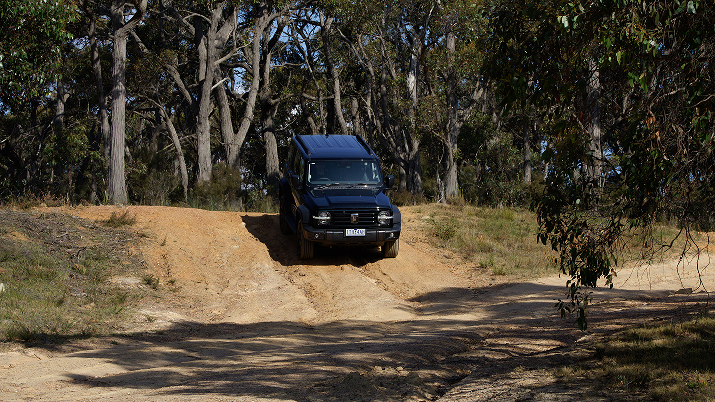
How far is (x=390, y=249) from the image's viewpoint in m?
12.9

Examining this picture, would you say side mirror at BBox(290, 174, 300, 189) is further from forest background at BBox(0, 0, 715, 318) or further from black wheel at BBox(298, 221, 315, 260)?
forest background at BBox(0, 0, 715, 318)

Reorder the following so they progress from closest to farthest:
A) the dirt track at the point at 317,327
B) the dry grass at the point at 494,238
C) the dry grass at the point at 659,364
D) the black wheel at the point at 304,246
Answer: the dry grass at the point at 659,364, the dirt track at the point at 317,327, the black wheel at the point at 304,246, the dry grass at the point at 494,238

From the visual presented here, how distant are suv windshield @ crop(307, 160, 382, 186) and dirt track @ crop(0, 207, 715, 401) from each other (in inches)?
66.2

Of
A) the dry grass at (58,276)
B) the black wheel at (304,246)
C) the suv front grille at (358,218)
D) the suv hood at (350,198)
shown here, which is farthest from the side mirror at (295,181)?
the dry grass at (58,276)

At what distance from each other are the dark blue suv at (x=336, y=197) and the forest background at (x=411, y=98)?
369 cm

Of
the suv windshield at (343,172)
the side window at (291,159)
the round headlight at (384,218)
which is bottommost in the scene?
the round headlight at (384,218)

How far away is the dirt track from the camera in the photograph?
596cm

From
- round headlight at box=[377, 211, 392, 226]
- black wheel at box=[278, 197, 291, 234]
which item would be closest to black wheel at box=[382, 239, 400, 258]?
round headlight at box=[377, 211, 392, 226]

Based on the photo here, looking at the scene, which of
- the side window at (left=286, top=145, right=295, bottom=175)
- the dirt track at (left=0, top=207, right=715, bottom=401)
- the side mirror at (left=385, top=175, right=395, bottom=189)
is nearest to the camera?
the dirt track at (left=0, top=207, right=715, bottom=401)

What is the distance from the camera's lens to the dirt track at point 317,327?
235 inches

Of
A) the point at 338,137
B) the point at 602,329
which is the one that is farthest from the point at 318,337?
the point at 338,137

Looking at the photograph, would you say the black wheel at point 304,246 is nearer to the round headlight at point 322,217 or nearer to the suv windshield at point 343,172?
the round headlight at point 322,217

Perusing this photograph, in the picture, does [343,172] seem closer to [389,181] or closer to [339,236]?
[389,181]

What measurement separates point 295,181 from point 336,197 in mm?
1516
